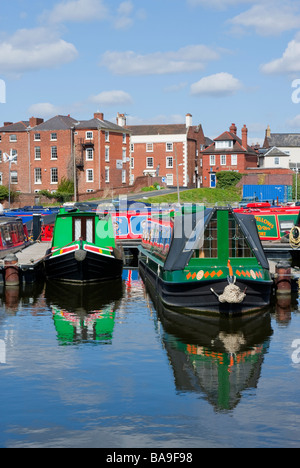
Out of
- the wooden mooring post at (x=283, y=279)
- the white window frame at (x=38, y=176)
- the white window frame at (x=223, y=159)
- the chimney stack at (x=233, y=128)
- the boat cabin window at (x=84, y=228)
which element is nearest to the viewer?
the wooden mooring post at (x=283, y=279)

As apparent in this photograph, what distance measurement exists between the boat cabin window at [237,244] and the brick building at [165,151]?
84.1m

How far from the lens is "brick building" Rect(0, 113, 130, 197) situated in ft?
282

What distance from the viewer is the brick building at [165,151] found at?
349 ft

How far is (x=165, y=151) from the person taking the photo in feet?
353

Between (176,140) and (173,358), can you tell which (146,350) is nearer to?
(173,358)

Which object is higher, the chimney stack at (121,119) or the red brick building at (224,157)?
the chimney stack at (121,119)

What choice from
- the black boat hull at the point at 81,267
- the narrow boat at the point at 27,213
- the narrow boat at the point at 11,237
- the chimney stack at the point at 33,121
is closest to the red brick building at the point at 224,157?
the chimney stack at the point at 33,121

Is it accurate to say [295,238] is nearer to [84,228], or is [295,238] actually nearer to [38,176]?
[84,228]

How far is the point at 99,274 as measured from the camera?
2986cm

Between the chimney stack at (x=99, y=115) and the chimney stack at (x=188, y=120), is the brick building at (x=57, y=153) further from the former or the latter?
the chimney stack at (x=188, y=120)

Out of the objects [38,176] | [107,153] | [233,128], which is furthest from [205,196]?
[233,128]

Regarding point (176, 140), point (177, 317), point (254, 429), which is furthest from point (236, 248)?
point (176, 140)

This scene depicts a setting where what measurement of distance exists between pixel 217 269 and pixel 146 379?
6.46 meters
